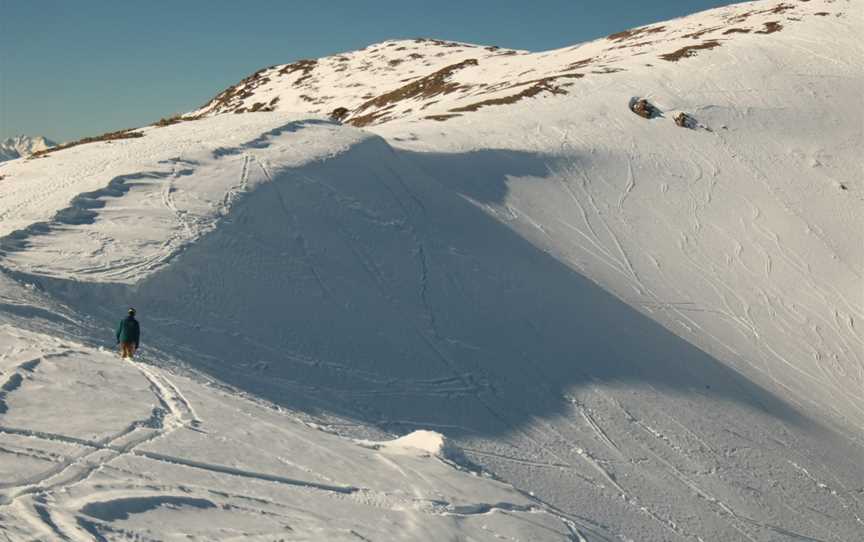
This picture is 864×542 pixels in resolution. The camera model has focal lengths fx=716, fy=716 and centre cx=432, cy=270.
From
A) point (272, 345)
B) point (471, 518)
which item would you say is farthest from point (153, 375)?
point (471, 518)

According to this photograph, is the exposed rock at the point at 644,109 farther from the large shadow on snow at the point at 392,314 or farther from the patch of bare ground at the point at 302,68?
the patch of bare ground at the point at 302,68

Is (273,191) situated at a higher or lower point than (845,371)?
higher

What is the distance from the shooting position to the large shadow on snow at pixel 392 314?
15.2 m

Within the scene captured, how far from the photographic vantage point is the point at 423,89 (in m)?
66.4

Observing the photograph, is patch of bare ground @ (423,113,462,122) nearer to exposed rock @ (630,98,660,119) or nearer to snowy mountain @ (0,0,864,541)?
snowy mountain @ (0,0,864,541)

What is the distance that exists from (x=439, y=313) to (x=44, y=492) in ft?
43.1

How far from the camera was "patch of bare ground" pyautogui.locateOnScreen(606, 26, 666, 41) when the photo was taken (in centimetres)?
6894

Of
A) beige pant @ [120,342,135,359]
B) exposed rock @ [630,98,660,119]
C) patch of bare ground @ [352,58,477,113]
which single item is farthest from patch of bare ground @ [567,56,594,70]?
beige pant @ [120,342,135,359]

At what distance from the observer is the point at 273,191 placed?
20938mm

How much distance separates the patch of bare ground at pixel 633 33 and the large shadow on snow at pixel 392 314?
50.3 m

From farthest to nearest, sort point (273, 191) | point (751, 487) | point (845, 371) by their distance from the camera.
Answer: point (845, 371)
point (273, 191)
point (751, 487)

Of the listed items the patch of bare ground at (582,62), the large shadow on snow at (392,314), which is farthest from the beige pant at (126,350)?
the patch of bare ground at (582,62)

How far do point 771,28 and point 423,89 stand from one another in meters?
29.2

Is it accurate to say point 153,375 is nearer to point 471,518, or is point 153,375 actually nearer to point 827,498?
point 471,518
